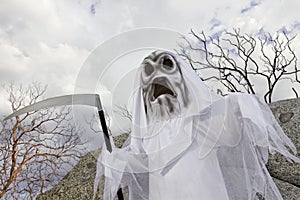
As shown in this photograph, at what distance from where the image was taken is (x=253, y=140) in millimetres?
1006

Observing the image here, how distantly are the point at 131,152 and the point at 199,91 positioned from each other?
29 centimetres

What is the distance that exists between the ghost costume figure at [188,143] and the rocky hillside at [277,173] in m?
0.54

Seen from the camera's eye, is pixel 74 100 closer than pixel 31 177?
Yes

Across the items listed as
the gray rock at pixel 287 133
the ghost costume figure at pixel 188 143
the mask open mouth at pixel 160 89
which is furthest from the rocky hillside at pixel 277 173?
the mask open mouth at pixel 160 89

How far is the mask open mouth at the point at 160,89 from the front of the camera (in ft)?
3.54

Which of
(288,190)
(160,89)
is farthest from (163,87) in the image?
(288,190)

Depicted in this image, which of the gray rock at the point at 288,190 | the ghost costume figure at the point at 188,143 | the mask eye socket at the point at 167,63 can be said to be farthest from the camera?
the gray rock at the point at 288,190

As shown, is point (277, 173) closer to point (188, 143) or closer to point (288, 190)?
point (288, 190)

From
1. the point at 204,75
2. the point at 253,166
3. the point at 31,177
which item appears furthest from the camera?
the point at 31,177

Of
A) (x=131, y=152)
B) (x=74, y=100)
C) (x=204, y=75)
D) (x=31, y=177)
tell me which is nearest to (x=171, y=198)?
(x=131, y=152)

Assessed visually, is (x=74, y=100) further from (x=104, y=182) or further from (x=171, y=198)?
(x=171, y=198)

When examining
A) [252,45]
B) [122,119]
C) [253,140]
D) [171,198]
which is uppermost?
[252,45]

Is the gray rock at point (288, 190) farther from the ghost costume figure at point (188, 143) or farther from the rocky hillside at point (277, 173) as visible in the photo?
the ghost costume figure at point (188, 143)

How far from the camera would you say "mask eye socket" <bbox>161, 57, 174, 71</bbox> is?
1.09 metres
